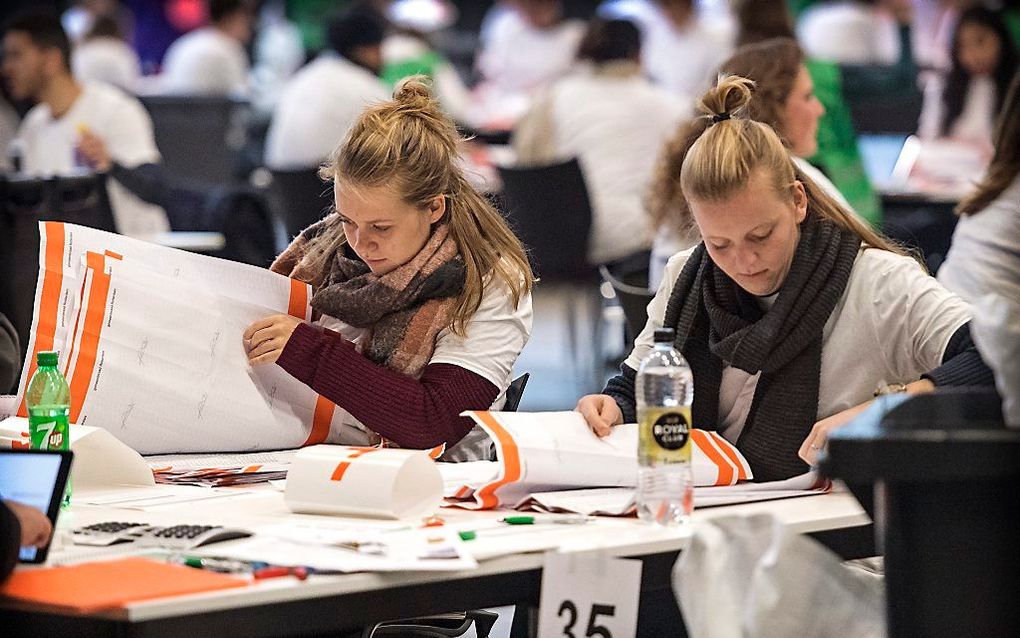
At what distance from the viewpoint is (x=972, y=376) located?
7.57 feet

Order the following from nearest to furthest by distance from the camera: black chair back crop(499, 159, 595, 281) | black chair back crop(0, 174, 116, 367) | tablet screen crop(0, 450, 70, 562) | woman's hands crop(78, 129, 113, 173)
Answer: tablet screen crop(0, 450, 70, 562) → black chair back crop(0, 174, 116, 367) → woman's hands crop(78, 129, 113, 173) → black chair back crop(499, 159, 595, 281)

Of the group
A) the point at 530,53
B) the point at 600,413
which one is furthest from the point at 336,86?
the point at 600,413

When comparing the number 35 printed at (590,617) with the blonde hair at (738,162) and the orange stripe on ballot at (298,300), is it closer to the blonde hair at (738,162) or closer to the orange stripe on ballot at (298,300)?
the blonde hair at (738,162)

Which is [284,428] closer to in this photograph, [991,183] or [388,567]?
[388,567]

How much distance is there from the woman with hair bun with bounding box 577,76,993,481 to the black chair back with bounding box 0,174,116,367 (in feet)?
7.62

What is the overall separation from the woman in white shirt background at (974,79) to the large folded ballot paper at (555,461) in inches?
206

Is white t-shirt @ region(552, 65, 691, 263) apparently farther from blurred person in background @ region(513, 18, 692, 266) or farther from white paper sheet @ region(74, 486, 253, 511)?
white paper sheet @ region(74, 486, 253, 511)

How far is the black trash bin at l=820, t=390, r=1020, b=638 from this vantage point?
Result: 167 centimetres

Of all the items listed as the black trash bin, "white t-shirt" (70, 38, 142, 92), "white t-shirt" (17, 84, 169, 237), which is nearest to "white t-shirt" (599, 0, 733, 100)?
"white t-shirt" (70, 38, 142, 92)

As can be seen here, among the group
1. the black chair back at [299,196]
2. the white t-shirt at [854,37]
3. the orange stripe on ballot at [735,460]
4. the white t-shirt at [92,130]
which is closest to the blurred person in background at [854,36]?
the white t-shirt at [854,37]

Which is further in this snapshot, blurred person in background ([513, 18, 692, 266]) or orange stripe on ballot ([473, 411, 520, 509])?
blurred person in background ([513, 18, 692, 266])

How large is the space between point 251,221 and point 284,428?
2.42 metres

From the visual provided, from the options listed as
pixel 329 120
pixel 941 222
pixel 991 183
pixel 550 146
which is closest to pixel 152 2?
pixel 329 120

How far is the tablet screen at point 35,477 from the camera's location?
6.50 ft
